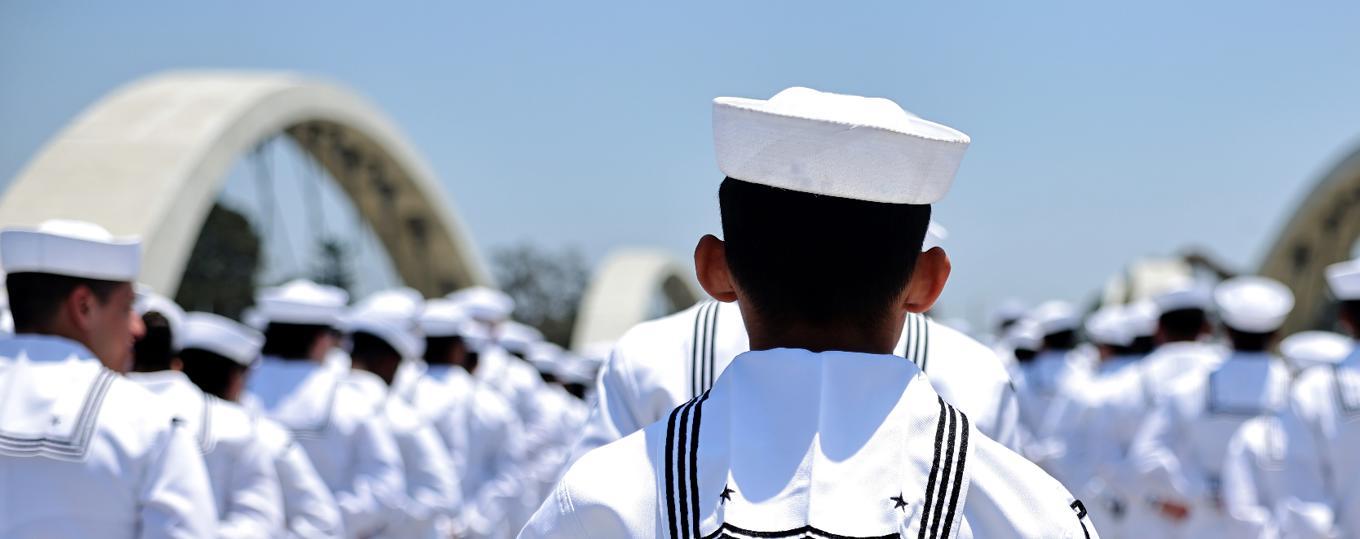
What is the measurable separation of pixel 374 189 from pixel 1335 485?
67.2 ft

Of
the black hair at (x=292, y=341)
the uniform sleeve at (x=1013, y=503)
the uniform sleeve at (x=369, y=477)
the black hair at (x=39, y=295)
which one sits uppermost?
the uniform sleeve at (x=1013, y=503)

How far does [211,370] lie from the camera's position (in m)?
5.51

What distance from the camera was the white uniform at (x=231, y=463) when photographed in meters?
4.76

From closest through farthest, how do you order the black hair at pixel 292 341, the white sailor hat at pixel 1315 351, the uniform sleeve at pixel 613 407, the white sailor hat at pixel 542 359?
the uniform sleeve at pixel 613 407, the black hair at pixel 292 341, the white sailor hat at pixel 1315 351, the white sailor hat at pixel 542 359

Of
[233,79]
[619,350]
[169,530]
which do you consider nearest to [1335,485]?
[619,350]

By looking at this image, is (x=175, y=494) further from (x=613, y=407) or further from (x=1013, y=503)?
(x=1013, y=503)

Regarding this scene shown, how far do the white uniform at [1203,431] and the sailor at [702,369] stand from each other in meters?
4.35

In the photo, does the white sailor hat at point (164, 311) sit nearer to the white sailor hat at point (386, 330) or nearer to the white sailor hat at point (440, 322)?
the white sailor hat at point (386, 330)

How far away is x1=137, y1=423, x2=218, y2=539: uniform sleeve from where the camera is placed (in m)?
3.69

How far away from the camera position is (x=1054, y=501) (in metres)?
1.91

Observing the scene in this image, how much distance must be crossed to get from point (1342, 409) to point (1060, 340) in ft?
25.5

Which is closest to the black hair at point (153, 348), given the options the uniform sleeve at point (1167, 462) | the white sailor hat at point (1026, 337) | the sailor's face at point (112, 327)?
the sailor's face at point (112, 327)

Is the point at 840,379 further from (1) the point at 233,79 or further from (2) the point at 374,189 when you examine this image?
(2) the point at 374,189

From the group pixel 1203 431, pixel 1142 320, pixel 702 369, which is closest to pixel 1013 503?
pixel 702 369
